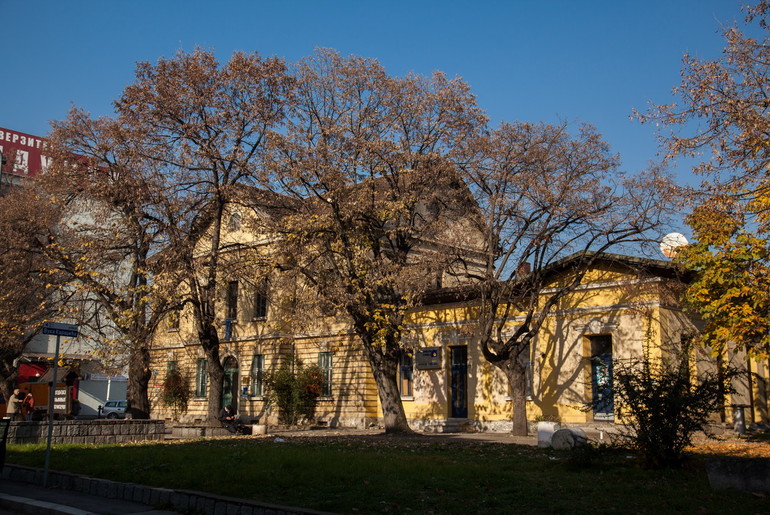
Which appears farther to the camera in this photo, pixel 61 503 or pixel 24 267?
pixel 24 267

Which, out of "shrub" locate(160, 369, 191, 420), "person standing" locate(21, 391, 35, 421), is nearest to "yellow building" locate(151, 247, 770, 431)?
"shrub" locate(160, 369, 191, 420)

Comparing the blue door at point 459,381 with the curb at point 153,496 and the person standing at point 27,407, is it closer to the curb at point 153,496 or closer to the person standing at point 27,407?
the person standing at point 27,407

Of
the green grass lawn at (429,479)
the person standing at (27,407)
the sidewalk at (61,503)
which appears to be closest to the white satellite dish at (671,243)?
the green grass lawn at (429,479)

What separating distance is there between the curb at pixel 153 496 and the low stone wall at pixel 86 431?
4682 millimetres

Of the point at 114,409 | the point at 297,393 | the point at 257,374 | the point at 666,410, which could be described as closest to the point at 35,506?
the point at 666,410

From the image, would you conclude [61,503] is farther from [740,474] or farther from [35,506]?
[740,474]

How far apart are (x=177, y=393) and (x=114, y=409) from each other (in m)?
18.3

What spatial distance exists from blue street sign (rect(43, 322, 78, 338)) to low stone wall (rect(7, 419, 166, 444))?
5840 mm

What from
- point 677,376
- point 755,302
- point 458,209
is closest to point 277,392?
point 458,209

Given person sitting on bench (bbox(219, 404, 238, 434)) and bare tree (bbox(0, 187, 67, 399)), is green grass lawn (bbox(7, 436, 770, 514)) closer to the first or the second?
person sitting on bench (bbox(219, 404, 238, 434))

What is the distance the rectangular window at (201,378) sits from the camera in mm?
38688

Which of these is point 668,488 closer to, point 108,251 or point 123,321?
point 123,321

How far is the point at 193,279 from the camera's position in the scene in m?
24.5

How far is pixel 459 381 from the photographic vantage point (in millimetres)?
29469
